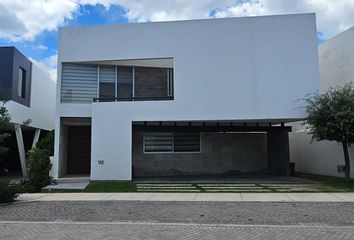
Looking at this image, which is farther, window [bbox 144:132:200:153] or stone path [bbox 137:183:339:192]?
window [bbox 144:132:200:153]

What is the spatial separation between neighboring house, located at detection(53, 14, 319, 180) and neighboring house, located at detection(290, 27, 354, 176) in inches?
118

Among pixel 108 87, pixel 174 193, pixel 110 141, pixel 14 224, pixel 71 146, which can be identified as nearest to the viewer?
pixel 14 224

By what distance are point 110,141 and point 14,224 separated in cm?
903

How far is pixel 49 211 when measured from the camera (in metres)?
10.6

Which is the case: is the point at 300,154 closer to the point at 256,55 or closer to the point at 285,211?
the point at 256,55

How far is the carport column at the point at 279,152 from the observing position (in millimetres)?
21219

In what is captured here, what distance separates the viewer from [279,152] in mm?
21500

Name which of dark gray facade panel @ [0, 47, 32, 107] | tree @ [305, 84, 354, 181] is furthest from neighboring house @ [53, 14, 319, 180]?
dark gray facade panel @ [0, 47, 32, 107]

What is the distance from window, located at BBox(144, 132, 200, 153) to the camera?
837 inches

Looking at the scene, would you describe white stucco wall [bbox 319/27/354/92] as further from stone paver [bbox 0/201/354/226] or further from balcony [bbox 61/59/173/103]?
stone paver [bbox 0/201/354/226]

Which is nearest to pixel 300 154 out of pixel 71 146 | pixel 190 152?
pixel 190 152

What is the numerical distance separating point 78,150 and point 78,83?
4.06 meters

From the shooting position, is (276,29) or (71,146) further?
(71,146)

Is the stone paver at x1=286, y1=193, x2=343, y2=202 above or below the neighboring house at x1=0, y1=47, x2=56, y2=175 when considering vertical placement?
below
